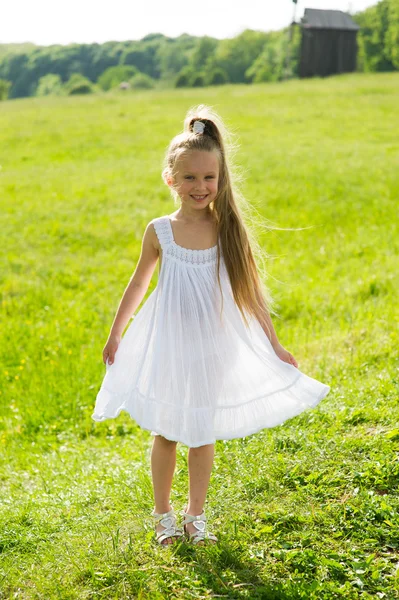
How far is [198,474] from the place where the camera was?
142 inches

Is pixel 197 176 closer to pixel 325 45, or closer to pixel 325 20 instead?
pixel 325 45

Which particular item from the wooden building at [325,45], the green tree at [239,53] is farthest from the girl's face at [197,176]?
the green tree at [239,53]

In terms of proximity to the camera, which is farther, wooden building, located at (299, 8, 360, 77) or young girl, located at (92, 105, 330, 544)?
wooden building, located at (299, 8, 360, 77)

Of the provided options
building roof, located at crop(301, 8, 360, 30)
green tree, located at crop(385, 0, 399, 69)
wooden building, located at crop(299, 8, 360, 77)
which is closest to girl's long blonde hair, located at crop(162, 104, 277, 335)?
wooden building, located at crop(299, 8, 360, 77)

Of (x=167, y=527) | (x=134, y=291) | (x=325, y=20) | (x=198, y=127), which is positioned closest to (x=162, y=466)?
(x=167, y=527)

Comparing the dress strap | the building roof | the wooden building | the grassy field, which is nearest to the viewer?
the grassy field

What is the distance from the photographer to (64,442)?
247 inches

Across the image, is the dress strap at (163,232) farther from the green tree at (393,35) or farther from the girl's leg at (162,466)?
the green tree at (393,35)

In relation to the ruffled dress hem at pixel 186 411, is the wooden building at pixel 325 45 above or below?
above

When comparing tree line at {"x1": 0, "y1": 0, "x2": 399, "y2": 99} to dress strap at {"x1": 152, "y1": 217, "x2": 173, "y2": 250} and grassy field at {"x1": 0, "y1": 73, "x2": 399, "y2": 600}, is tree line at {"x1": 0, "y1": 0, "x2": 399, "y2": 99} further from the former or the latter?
dress strap at {"x1": 152, "y1": 217, "x2": 173, "y2": 250}

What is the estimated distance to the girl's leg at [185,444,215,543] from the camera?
11.7 ft

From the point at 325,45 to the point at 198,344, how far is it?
5263 cm

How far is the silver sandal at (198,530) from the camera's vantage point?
3600mm

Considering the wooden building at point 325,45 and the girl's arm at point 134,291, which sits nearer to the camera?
the girl's arm at point 134,291
